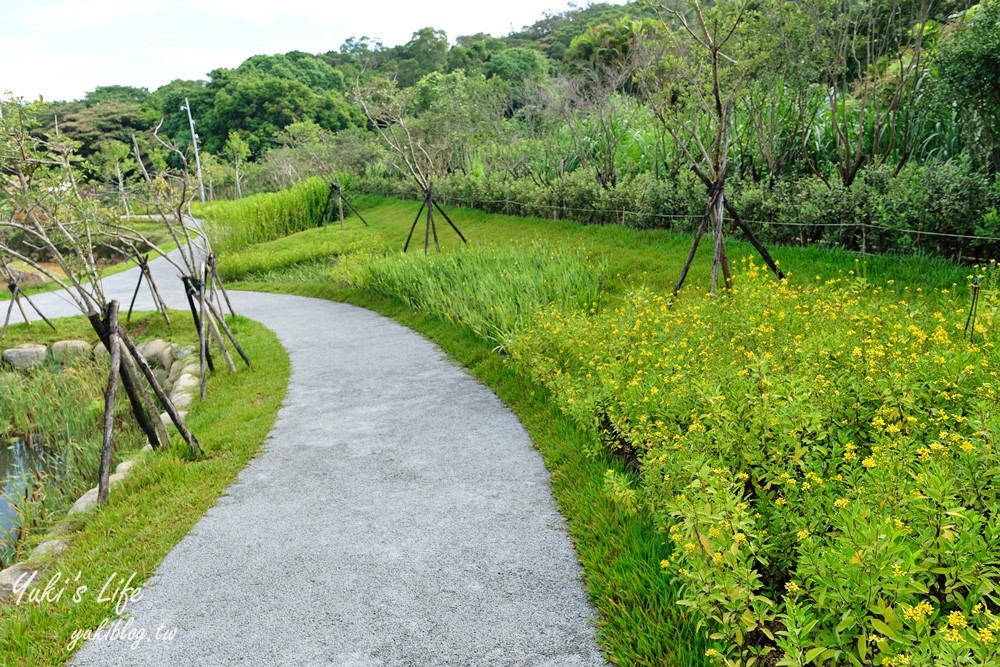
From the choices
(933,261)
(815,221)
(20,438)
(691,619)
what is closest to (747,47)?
(815,221)

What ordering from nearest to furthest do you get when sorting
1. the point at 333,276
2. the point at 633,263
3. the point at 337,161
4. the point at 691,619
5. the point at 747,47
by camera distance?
the point at 691,619
the point at 747,47
the point at 633,263
the point at 333,276
the point at 337,161

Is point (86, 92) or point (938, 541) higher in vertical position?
point (86, 92)

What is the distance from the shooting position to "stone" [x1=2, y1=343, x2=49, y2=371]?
34.0ft

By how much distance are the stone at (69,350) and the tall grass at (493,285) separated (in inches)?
187

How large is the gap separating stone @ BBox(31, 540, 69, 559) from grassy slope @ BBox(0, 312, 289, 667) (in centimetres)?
9

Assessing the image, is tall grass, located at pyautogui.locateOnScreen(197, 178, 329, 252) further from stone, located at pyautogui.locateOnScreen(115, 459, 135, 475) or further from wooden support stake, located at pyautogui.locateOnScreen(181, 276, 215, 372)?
stone, located at pyautogui.locateOnScreen(115, 459, 135, 475)

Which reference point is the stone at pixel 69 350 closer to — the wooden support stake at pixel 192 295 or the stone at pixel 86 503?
the wooden support stake at pixel 192 295

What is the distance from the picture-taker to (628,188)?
1218cm

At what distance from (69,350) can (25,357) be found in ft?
2.08

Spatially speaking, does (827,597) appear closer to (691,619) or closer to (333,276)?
(691,619)

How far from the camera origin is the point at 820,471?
271 cm

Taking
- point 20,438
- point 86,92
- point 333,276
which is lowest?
point 20,438

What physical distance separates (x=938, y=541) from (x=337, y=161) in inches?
1306

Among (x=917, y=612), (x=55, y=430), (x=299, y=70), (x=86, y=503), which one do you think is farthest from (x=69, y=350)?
(x=299, y=70)
